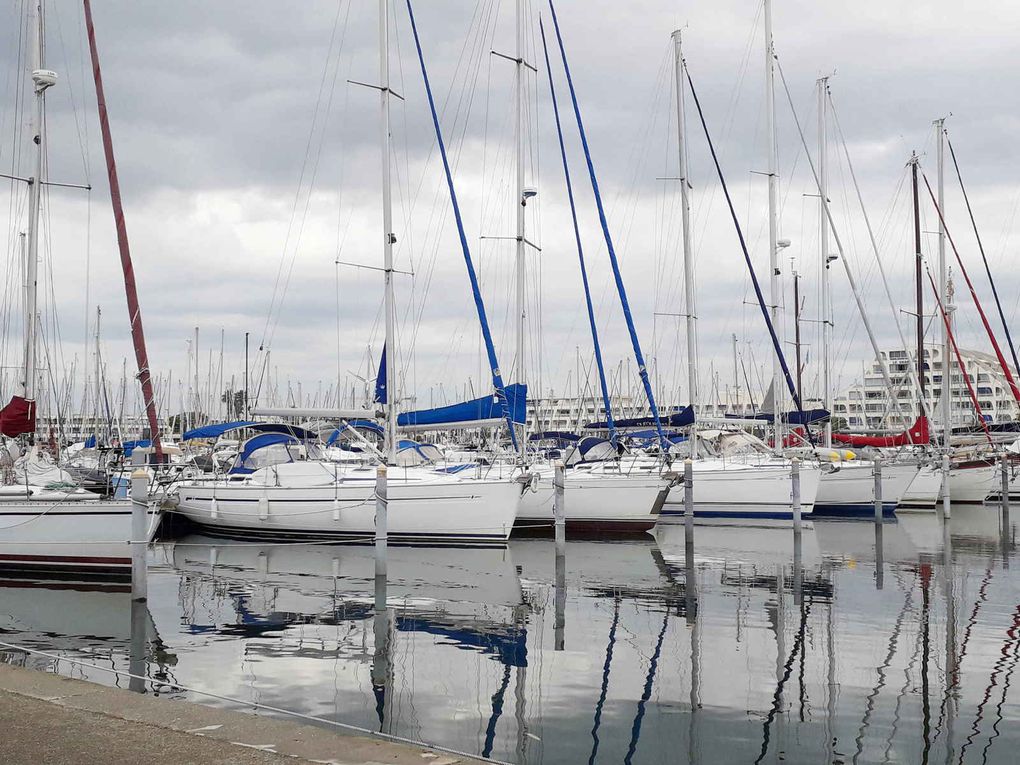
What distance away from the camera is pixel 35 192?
816 inches

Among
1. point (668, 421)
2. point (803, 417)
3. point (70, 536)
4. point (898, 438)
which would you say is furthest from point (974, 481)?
point (70, 536)

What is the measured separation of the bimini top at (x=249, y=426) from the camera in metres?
25.4

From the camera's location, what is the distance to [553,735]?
845cm

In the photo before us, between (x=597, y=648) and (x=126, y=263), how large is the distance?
50.2 feet

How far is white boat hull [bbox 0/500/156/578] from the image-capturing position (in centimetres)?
1672

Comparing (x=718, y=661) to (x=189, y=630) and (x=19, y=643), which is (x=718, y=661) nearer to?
(x=189, y=630)

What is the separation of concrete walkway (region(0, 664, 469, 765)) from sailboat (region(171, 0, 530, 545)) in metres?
14.4

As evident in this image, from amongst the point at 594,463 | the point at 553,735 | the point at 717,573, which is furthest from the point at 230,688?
the point at 594,463

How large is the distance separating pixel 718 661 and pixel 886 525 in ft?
66.2

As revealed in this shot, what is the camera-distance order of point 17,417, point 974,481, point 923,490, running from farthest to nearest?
point 974,481 → point 923,490 → point 17,417

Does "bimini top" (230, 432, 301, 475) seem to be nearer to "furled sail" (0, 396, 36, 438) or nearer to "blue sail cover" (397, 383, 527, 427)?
"blue sail cover" (397, 383, 527, 427)

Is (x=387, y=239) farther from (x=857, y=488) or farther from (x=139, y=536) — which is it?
(x=857, y=488)

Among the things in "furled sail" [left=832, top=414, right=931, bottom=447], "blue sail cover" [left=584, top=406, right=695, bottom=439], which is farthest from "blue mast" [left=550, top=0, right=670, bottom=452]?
"furled sail" [left=832, top=414, right=931, bottom=447]

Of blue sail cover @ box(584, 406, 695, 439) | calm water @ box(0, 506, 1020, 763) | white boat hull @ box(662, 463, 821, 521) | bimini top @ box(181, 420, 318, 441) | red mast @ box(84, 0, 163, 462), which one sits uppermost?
red mast @ box(84, 0, 163, 462)
